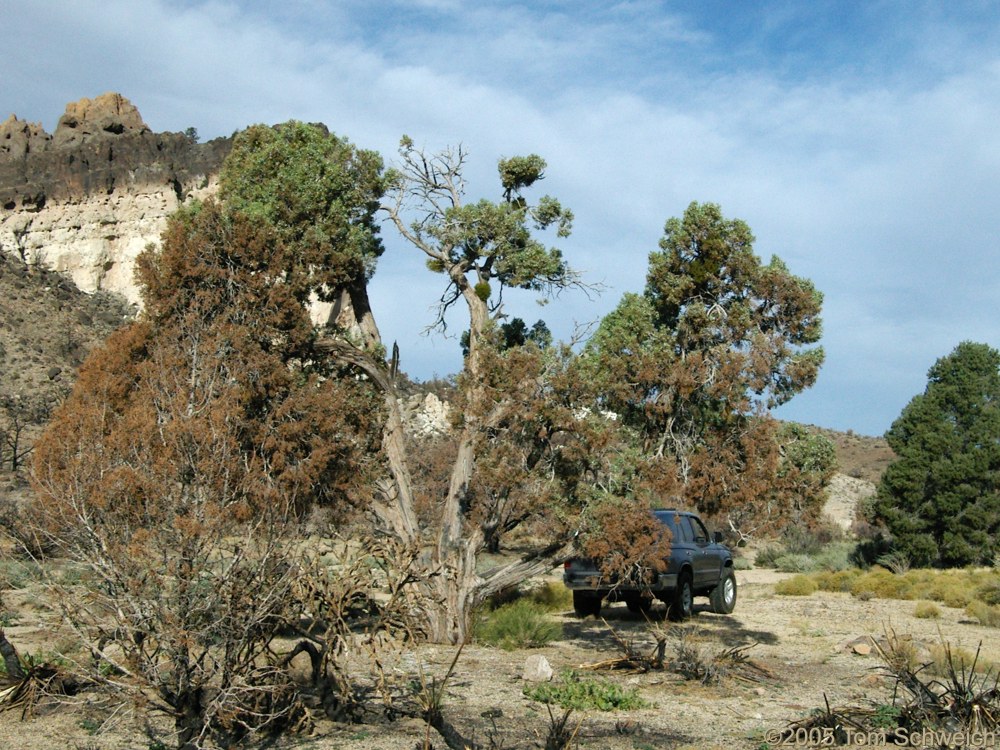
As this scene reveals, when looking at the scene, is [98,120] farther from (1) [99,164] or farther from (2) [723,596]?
(2) [723,596]

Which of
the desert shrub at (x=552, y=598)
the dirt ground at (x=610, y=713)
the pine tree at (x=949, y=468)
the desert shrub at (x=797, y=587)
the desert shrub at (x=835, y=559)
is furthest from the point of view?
the desert shrub at (x=835, y=559)

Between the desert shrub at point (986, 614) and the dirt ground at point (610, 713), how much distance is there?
757 mm

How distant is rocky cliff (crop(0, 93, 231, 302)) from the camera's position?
6041 cm

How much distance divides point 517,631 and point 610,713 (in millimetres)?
4394

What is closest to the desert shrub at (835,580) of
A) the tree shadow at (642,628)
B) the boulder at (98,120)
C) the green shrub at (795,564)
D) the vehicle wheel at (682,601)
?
the green shrub at (795,564)

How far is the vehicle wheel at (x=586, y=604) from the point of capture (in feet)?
58.4

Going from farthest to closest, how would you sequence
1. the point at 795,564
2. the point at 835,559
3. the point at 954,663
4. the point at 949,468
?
1. the point at 795,564
2. the point at 835,559
3. the point at 949,468
4. the point at 954,663

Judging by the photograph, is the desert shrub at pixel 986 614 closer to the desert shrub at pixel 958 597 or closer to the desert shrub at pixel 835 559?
the desert shrub at pixel 958 597

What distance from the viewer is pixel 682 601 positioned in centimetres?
1677

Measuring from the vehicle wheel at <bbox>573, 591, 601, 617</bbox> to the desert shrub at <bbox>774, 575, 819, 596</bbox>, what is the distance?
8.25 meters

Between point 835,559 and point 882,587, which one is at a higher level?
point 835,559

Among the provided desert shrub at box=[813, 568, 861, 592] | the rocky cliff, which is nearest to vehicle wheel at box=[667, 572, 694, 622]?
desert shrub at box=[813, 568, 861, 592]

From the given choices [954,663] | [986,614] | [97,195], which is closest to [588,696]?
[954,663]

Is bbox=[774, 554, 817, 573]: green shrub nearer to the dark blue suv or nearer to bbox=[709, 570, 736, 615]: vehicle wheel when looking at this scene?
bbox=[709, 570, 736, 615]: vehicle wheel
